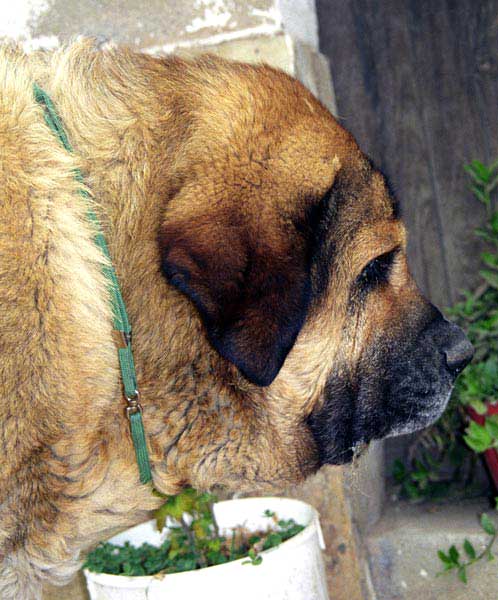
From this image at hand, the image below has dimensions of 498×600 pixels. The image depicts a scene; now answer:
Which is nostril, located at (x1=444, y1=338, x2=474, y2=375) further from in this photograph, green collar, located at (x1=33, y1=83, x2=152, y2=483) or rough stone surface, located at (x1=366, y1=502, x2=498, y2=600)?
rough stone surface, located at (x1=366, y1=502, x2=498, y2=600)

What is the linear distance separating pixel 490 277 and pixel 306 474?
57.6 inches

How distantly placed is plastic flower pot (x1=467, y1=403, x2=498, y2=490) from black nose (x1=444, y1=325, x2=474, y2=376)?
0.92 meters

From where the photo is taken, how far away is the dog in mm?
1507

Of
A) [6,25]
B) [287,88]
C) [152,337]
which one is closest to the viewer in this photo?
[152,337]

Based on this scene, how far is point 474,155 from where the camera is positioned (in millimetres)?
3496

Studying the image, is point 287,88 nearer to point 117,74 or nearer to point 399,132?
point 117,74

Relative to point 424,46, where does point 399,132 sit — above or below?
below

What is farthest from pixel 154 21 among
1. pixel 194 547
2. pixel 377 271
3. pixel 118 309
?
pixel 194 547

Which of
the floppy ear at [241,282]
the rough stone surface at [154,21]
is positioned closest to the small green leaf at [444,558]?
the floppy ear at [241,282]

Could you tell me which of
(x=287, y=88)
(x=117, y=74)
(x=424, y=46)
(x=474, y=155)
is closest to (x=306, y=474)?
(x=287, y=88)

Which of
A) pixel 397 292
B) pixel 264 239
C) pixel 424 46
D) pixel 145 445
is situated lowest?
pixel 145 445

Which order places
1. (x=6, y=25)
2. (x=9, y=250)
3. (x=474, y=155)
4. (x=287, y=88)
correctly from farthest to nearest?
(x=474, y=155) < (x=6, y=25) < (x=287, y=88) < (x=9, y=250)

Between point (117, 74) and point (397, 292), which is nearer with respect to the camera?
point (117, 74)

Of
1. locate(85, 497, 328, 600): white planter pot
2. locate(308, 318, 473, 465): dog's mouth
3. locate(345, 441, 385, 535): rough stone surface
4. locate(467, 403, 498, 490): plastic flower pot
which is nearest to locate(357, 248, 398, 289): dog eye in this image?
locate(308, 318, 473, 465): dog's mouth
